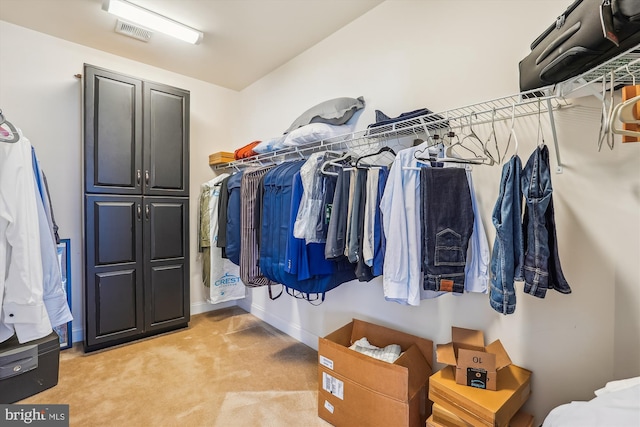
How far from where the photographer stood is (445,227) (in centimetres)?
132

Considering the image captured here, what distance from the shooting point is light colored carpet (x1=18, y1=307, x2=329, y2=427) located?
67.1 inches

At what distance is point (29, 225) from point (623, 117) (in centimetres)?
242

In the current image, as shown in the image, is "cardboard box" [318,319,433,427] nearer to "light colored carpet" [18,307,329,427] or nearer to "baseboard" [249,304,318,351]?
"light colored carpet" [18,307,329,427]

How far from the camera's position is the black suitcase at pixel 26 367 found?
5.59 feet

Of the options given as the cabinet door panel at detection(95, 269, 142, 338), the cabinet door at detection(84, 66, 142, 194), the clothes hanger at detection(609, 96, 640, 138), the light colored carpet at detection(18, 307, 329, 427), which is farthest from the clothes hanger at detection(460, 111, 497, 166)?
A: the cabinet door panel at detection(95, 269, 142, 338)

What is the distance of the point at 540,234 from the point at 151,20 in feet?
9.17

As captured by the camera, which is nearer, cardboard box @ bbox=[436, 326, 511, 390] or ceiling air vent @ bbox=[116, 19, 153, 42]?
cardboard box @ bbox=[436, 326, 511, 390]

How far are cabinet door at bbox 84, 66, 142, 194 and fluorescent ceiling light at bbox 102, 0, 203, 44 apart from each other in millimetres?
525

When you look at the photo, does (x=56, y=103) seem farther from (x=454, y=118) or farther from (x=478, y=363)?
(x=478, y=363)

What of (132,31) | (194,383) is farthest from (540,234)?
(132,31)

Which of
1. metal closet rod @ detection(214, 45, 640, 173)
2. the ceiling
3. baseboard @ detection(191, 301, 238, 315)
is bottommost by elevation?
baseboard @ detection(191, 301, 238, 315)

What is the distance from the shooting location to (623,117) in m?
0.88

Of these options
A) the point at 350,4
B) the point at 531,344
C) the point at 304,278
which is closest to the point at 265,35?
the point at 350,4

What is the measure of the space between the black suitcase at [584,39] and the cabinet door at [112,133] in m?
2.85
